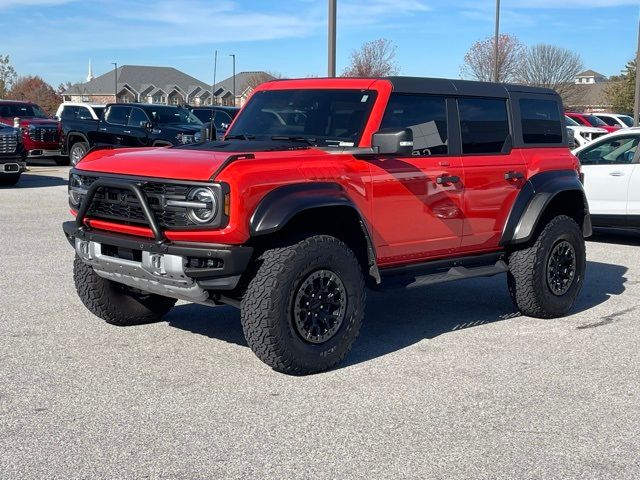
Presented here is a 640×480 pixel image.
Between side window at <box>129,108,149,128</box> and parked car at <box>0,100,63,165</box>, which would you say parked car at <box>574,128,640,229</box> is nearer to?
side window at <box>129,108,149,128</box>

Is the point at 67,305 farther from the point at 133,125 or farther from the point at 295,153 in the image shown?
the point at 133,125

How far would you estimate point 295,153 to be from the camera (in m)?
5.89

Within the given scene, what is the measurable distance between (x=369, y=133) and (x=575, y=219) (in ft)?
8.62

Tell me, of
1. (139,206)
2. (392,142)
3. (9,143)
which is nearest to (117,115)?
(9,143)

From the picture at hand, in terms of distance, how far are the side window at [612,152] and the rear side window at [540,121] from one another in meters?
4.42

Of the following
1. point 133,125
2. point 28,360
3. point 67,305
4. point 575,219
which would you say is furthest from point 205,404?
point 133,125

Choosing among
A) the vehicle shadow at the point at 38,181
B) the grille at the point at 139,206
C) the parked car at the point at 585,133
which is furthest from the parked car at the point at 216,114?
the grille at the point at 139,206

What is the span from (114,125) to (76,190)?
17.6 metres

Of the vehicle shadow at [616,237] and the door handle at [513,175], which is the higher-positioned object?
the door handle at [513,175]

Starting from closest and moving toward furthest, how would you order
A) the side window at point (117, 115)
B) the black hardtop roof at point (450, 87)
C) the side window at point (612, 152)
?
1. the black hardtop roof at point (450, 87)
2. the side window at point (612, 152)
3. the side window at point (117, 115)


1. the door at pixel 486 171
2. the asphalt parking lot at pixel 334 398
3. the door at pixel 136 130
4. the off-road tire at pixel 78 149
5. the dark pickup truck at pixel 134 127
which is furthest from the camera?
the off-road tire at pixel 78 149

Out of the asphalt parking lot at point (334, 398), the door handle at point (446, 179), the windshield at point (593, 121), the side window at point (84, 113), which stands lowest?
the asphalt parking lot at point (334, 398)

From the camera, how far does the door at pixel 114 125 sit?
23.2 meters

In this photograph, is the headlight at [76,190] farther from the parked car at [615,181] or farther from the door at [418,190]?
the parked car at [615,181]
